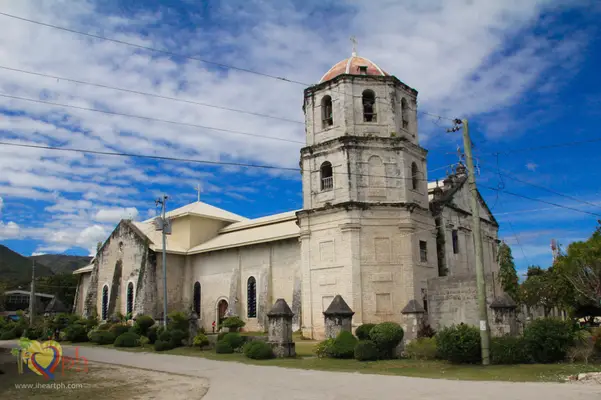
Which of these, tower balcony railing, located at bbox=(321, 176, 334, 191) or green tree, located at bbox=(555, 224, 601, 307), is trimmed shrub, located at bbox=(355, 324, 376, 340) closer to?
green tree, located at bbox=(555, 224, 601, 307)

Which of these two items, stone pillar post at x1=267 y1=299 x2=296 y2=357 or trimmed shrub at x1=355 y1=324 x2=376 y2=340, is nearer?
stone pillar post at x1=267 y1=299 x2=296 y2=357

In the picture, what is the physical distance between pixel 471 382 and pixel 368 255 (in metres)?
13.9

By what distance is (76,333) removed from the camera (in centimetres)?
3262

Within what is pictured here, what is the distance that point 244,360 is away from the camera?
2047 centimetres

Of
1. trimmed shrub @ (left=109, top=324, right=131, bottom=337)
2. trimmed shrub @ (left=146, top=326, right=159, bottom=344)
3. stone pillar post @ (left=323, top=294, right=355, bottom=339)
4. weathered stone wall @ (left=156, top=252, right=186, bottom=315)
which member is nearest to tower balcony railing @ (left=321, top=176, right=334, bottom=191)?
stone pillar post @ (left=323, top=294, right=355, bottom=339)

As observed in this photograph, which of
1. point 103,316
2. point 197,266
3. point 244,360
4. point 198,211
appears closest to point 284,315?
point 244,360

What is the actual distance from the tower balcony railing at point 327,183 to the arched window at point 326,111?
9.98ft

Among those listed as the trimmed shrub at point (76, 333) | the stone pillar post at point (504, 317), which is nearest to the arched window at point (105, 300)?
the trimmed shrub at point (76, 333)

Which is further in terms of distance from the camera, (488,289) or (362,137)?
(362,137)

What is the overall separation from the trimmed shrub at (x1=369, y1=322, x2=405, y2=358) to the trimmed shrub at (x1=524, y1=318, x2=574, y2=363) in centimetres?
443

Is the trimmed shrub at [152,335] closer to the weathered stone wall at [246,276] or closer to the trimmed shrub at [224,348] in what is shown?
the trimmed shrub at [224,348]

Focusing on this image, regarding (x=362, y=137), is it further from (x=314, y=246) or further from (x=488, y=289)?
(x=488, y=289)

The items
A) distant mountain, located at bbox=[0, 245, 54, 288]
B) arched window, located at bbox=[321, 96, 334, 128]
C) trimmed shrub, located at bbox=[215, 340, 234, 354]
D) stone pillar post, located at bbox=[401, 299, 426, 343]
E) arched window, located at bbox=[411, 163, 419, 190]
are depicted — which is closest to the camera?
stone pillar post, located at bbox=[401, 299, 426, 343]

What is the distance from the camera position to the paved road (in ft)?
36.6
